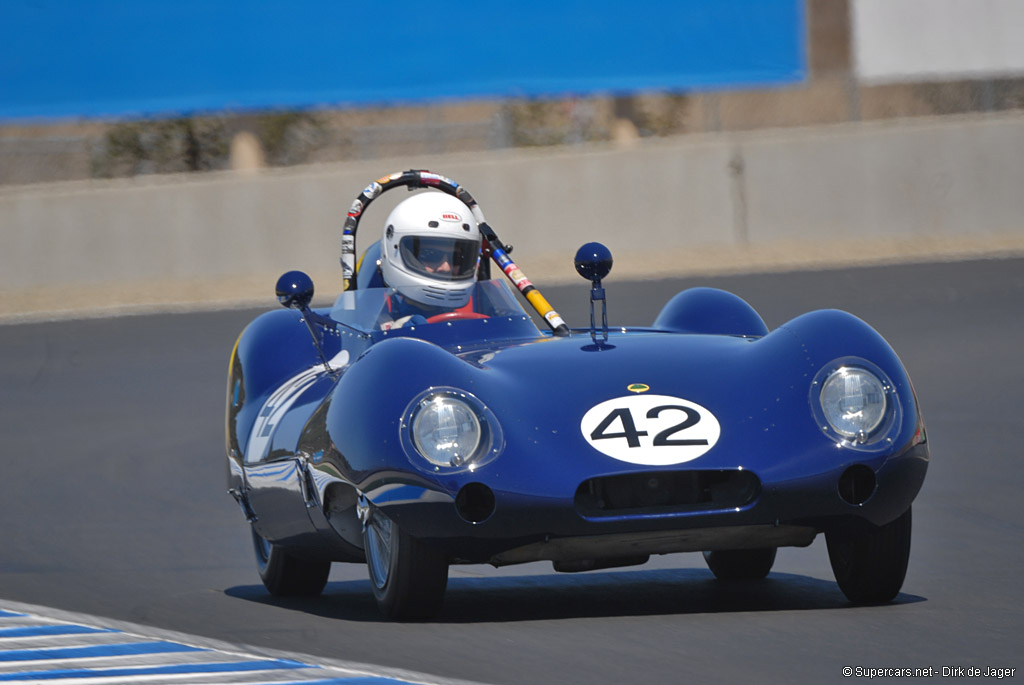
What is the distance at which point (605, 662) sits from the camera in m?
4.34

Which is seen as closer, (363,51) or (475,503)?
(475,503)

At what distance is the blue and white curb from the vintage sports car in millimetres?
630

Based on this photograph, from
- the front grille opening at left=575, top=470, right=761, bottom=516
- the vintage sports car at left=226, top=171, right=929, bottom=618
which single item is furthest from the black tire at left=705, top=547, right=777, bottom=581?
the front grille opening at left=575, top=470, right=761, bottom=516

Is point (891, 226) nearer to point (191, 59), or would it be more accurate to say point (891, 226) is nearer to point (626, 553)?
point (191, 59)

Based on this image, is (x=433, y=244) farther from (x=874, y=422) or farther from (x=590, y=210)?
(x=590, y=210)

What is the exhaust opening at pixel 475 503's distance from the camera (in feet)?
15.9

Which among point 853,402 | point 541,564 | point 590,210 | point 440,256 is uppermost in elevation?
point 590,210

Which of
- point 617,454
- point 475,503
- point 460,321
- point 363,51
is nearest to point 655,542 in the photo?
point 617,454

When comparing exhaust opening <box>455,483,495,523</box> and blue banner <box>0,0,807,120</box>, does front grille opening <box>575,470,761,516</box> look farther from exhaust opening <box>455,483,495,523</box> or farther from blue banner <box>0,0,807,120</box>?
blue banner <box>0,0,807,120</box>

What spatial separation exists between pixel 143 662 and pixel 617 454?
54.5 inches

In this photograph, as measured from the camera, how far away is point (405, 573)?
198 inches

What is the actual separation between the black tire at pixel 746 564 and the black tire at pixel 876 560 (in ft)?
3.54

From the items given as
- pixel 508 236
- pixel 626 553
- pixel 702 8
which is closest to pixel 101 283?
pixel 508 236

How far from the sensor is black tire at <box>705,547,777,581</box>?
642 cm
